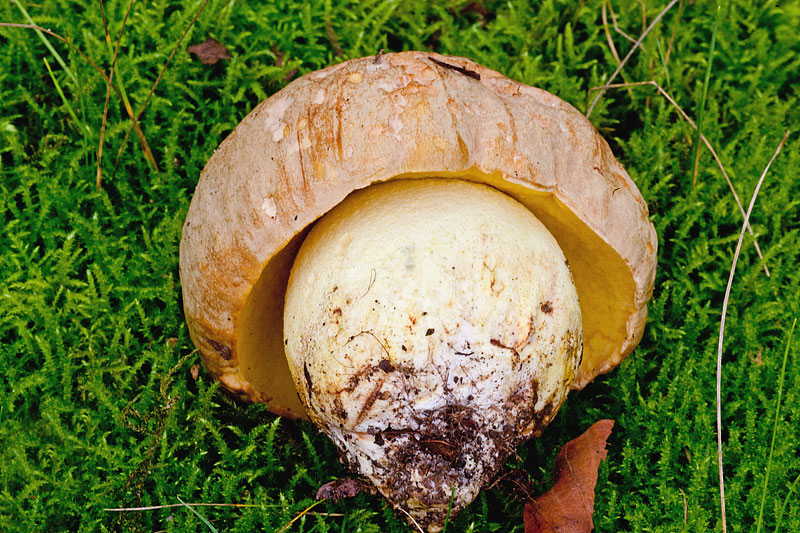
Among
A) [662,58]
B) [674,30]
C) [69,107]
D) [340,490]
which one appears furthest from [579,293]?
[69,107]

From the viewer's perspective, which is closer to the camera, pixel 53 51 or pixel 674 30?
pixel 53 51

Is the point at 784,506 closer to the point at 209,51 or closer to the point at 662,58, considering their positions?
the point at 662,58

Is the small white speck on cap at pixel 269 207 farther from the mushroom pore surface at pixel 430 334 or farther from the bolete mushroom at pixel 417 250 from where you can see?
the mushroom pore surface at pixel 430 334

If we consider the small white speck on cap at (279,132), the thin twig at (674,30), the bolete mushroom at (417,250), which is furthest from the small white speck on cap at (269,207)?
the thin twig at (674,30)

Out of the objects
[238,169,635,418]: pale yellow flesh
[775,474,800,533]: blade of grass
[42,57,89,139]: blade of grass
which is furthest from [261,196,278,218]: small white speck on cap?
[775,474,800,533]: blade of grass

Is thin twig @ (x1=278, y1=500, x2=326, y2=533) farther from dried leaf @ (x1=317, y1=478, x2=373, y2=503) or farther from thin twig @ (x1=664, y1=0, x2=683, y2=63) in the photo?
thin twig @ (x1=664, y1=0, x2=683, y2=63)

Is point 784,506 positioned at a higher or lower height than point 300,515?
higher
